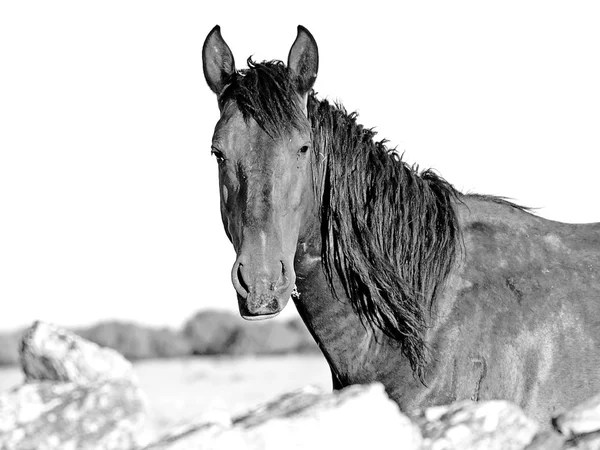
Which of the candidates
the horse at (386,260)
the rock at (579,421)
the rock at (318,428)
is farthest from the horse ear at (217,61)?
the rock at (579,421)

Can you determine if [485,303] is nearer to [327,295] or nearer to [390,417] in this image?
[327,295]

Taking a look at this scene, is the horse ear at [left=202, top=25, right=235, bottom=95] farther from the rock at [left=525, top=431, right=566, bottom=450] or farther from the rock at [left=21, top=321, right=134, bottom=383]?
the rock at [left=525, top=431, right=566, bottom=450]

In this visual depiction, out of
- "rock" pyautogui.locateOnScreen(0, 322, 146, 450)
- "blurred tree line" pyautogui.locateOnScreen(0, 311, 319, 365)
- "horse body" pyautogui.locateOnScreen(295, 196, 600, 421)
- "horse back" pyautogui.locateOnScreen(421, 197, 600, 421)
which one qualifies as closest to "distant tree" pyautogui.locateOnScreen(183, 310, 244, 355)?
"blurred tree line" pyautogui.locateOnScreen(0, 311, 319, 365)

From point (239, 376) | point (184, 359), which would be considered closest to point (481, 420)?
point (239, 376)

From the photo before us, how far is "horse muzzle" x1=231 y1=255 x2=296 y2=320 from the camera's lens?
4133 millimetres

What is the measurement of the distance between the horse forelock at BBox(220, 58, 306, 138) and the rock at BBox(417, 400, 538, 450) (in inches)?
80.5

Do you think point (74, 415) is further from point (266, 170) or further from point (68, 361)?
point (266, 170)

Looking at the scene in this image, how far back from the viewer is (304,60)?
4820 millimetres

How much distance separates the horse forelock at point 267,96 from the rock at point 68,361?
1622mm

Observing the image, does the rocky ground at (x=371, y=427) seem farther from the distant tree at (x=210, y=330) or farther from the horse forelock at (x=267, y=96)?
the distant tree at (x=210, y=330)

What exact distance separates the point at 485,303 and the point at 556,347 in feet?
1.39

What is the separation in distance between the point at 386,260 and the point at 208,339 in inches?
1055

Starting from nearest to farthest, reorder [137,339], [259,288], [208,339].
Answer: [259,288], [137,339], [208,339]

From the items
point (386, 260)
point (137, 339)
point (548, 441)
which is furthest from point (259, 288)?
point (137, 339)
